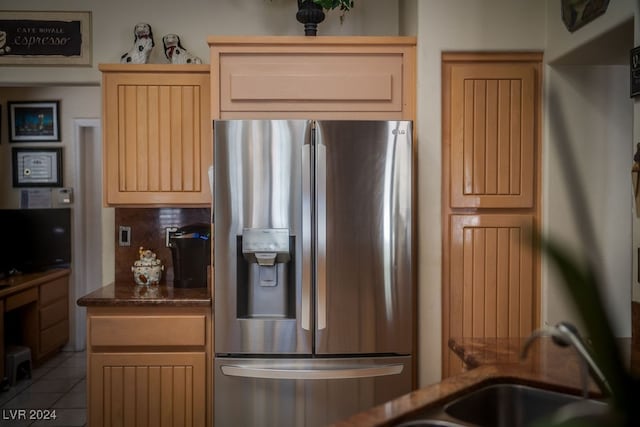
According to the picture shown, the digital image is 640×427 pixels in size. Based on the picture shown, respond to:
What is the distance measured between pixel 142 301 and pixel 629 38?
2.31m

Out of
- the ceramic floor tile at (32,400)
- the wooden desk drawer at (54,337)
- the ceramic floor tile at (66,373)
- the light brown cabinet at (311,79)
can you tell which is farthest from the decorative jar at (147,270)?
the wooden desk drawer at (54,337)

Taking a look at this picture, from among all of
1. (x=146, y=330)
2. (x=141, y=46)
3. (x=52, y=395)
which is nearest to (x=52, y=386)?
(x=52, y=395)

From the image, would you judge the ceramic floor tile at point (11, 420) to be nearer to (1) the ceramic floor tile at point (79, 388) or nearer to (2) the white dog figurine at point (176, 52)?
(1) the ceramic floor tile at point (79, 388)

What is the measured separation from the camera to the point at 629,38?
1940 millimetres

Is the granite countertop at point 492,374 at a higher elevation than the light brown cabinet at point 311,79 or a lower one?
lower

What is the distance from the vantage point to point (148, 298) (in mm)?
2340

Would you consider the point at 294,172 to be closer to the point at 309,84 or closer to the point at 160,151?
the point at 309,84

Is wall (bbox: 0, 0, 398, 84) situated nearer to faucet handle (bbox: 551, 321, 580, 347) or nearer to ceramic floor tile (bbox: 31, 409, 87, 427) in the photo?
ceramic floor tile (bbox: 31, 409, 87, 427)

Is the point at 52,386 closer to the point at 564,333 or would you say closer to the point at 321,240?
the point at 321,240

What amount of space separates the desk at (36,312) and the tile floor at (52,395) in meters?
0.15

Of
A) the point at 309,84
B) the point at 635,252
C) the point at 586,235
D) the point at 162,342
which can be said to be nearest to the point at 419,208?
the point at 309,84

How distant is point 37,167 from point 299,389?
11.7 feet

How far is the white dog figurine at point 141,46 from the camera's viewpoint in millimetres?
2711

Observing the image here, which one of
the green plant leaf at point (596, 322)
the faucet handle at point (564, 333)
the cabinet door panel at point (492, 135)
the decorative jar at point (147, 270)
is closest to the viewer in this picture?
the green plant leaf at point (596, 322)
